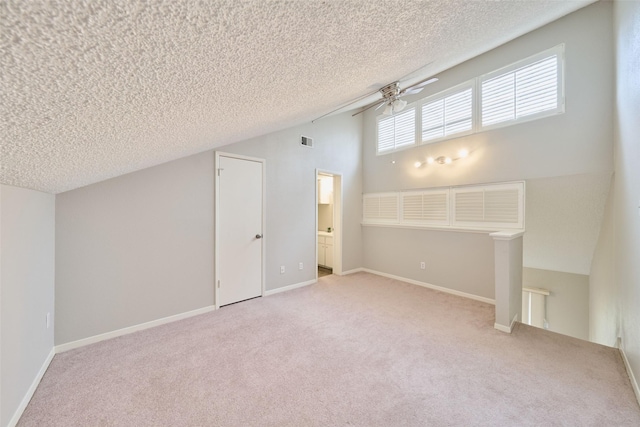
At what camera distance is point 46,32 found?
416 millimetres

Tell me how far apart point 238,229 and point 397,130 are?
3.38 metres

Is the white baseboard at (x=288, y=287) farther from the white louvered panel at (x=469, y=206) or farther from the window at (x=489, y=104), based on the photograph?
the window at (x=489, y=104)

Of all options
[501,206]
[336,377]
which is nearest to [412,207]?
[501,206]

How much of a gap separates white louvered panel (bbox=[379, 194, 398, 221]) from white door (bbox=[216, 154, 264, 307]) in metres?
2.42

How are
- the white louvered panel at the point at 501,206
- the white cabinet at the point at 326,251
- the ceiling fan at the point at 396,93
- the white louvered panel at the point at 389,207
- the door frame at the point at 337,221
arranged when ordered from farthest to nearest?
the white cabinet at the point at 326,251, the door frame at the point at 337,221, the white louvered panel at the point at 389,207, the white louvered panel at the point at 501,206, the ceiling fan at the point at 396,93

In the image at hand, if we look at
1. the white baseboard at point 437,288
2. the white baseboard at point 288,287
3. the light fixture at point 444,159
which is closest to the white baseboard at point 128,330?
the white baseboard at point 288,287

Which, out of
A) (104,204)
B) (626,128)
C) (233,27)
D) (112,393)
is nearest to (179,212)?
(104,204)

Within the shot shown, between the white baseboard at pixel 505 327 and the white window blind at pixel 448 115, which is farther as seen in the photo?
the white window blind at pixel 448 115

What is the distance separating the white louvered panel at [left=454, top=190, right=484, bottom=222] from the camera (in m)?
3.54

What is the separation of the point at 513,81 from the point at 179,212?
15.1ft

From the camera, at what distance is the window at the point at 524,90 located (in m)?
2.88

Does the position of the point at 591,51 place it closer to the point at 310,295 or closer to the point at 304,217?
the point at 304,217

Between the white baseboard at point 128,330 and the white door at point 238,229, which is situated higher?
the white door at point 238,229

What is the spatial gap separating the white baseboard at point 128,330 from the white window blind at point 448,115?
4312mm
